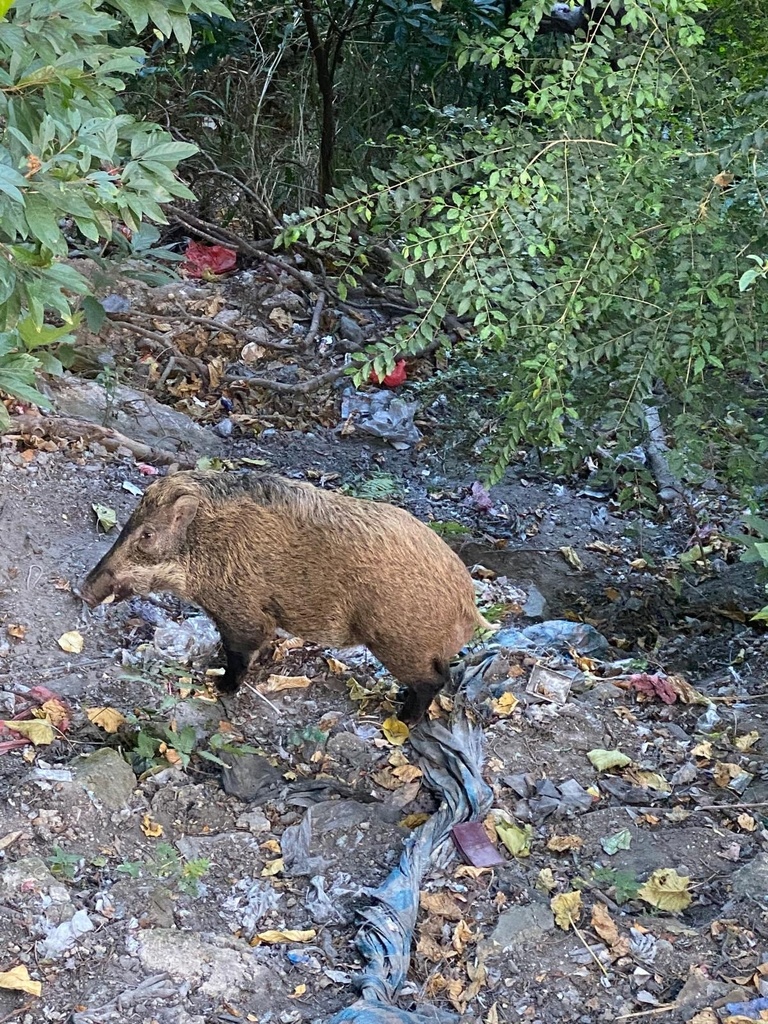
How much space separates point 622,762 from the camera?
398cm

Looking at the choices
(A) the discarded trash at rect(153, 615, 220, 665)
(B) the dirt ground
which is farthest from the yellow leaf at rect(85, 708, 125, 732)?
(A) the discarded trash at rect(153, 615, 220, 665)

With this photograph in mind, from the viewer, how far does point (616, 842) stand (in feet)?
11.6

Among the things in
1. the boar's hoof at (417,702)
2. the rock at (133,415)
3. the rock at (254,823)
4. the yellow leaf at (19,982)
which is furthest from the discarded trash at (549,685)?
the rock at (133,415)

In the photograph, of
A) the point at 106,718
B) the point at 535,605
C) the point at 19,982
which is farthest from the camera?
the point at 535,605

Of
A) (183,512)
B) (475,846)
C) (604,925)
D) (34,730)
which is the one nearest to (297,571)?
(183,512)

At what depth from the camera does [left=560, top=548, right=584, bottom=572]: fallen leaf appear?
5953 millimetres

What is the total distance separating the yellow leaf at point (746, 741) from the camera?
4074mm

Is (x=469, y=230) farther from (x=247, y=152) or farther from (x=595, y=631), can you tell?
(x=247, y=152)

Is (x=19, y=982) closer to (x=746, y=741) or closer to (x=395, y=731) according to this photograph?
(x=395, y=731)

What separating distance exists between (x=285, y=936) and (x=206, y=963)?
273mm

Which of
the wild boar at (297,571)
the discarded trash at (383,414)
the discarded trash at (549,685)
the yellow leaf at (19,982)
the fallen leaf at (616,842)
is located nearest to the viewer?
the yellow leaf at (19,982)

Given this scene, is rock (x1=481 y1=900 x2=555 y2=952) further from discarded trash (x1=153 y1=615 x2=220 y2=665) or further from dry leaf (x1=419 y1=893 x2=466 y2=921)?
A: discarded trash (x1=153 y1=615 x2=220 y2=665)

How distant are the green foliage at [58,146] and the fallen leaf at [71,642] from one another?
1.52m

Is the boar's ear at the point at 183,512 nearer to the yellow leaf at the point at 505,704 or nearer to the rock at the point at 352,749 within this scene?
the rock at the point at 352,749
